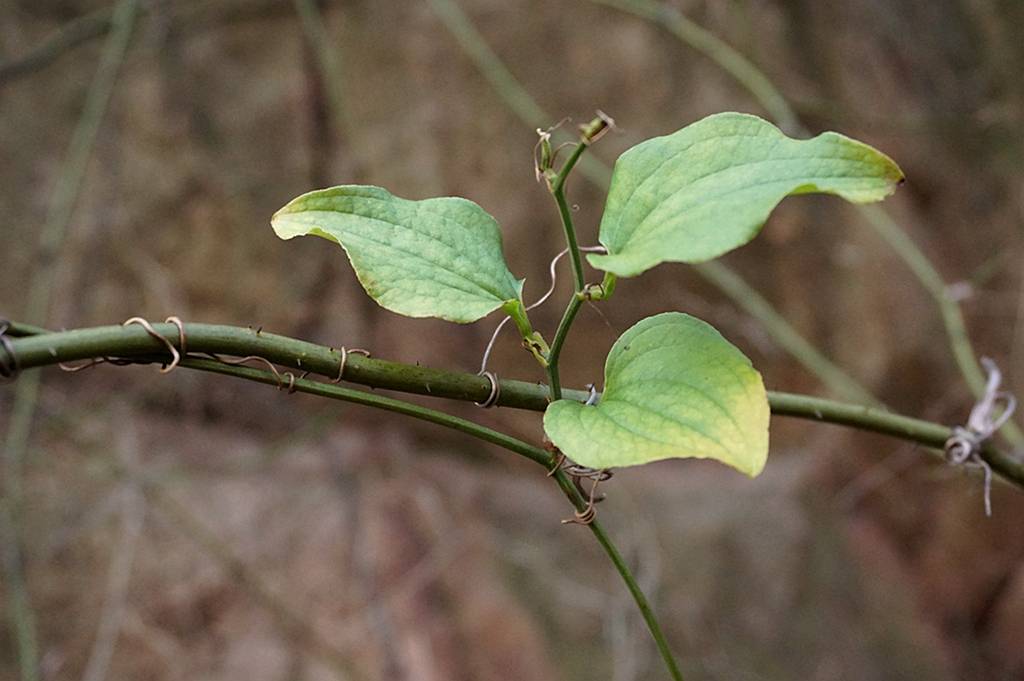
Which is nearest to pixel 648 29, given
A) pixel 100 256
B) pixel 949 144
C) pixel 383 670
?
pixel 949 144

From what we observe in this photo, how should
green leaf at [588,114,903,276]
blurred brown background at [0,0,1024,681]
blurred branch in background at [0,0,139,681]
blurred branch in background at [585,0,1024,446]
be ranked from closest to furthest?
green leaf at [588,114,903,276], blurred branch in background at [585,0,1024,446], blurred branch in background at [0,0,139,681], blurred brown background at [0,0,1024,681]

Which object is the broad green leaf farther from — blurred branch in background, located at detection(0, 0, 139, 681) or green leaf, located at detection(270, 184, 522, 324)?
blurred branch in background, located at detection(0, 0, 139, 681)

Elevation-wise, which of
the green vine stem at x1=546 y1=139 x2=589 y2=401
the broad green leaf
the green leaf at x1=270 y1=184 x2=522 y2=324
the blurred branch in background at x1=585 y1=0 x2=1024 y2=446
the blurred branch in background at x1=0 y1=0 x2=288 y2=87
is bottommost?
the broad green leaf

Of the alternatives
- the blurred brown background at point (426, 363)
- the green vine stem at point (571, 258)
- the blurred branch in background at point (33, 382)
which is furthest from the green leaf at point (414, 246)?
the blurred brown background at point (426, 363)

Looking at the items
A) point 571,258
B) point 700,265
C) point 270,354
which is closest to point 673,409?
point 571,258

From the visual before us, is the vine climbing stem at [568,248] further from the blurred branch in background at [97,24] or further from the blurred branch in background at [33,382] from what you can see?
the blurred branch in background at [97,24]

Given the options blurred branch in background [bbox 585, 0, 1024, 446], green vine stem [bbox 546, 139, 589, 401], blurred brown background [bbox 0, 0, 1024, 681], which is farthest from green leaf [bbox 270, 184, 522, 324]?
blurred brown background [bbox 0, 0, 1024, 681]

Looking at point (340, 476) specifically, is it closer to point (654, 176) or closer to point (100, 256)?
point (100, 256)
